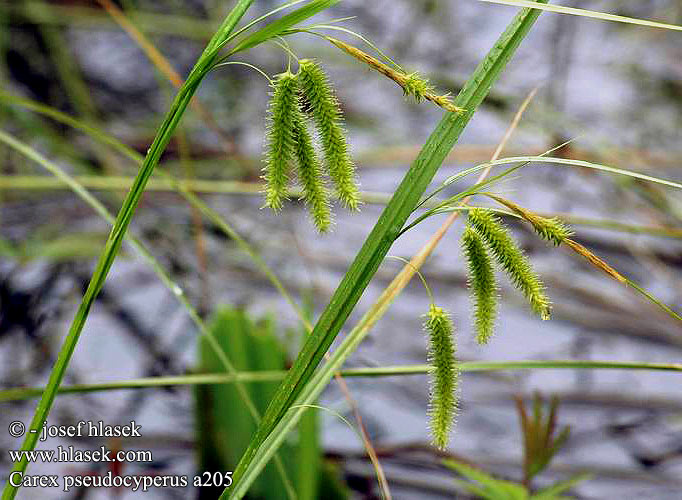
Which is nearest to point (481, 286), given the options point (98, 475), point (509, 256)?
point (509, 256)

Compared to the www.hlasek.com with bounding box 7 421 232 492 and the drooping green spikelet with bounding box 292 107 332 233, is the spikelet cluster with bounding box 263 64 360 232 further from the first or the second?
the www.hlasek.com with bounding box 7 421 232 492

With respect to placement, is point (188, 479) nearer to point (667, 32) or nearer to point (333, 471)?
point (333, 471)

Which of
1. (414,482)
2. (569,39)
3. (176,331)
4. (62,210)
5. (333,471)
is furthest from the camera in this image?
(569,39)

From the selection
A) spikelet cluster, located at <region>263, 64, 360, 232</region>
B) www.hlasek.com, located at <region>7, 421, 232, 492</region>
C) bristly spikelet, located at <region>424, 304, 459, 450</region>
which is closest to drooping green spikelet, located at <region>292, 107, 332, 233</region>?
spikelet cluster, located at <region>263, 64, 360, 232</region>

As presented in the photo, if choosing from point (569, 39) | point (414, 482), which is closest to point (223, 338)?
point (414, 482)

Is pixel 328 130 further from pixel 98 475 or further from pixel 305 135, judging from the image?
pixel 98 475

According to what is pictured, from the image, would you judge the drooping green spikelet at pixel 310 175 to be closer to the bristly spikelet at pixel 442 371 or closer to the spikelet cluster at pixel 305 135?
the spikelet cluster at pixel 305 135

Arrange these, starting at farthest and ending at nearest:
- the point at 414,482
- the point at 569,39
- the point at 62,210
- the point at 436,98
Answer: the point at 569,39 < the point at 62,210 < the point at 414,482 < the point at 436,98
